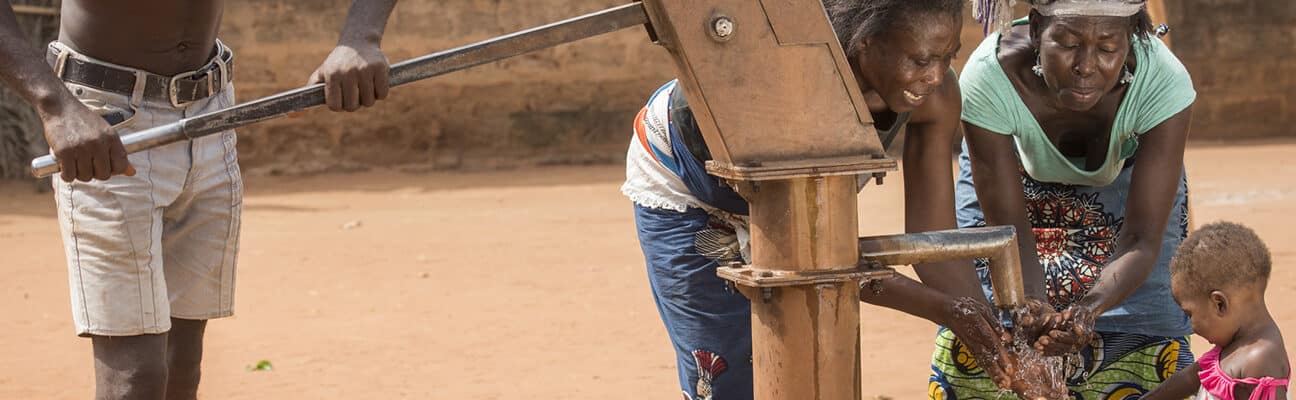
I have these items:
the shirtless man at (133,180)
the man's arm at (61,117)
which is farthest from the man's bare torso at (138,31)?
the man's arm at (61,117)

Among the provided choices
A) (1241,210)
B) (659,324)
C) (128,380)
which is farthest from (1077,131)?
(1241,210)

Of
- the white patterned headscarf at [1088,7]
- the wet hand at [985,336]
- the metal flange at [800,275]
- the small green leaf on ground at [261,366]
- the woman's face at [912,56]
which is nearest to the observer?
the metal flange at [800,275]

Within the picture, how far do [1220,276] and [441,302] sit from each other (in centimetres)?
394

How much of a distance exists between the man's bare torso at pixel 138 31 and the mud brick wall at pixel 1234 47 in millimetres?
11822

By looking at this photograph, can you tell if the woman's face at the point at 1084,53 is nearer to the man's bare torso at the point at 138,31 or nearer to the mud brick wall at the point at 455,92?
the man's bare torso at the point at 138,31

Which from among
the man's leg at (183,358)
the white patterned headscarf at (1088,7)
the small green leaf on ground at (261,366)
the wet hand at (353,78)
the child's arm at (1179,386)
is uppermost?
the white patterned headscarf at (1088,7)

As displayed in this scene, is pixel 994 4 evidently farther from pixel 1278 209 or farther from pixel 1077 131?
pixel 1278 209

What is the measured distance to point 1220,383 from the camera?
2.90 meters

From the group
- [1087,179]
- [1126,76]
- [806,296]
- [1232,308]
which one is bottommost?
[1232,308]

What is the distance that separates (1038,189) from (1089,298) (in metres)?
0.44

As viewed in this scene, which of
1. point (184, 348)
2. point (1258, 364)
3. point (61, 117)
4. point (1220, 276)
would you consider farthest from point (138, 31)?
point (1258, 364)

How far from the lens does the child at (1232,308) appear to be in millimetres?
2846

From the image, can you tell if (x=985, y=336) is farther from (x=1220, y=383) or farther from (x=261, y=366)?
(x=261, y=366)

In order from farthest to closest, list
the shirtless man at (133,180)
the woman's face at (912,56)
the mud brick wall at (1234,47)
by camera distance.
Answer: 1. the mud brick wall at (1234,47)
2. the shirtless man at (133,180)
3. the woman's face at (912,56)
